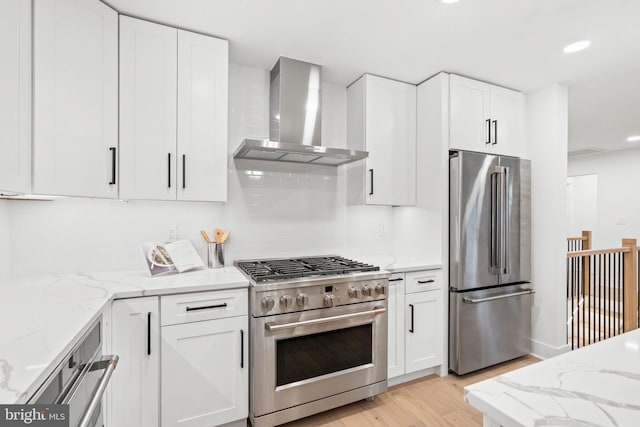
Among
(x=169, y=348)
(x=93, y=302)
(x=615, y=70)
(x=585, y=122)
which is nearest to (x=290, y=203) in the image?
(x=169, y=348)

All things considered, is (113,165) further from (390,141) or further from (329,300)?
(390,141)

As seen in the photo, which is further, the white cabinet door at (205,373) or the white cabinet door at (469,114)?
the white cabinet door at (469,114)

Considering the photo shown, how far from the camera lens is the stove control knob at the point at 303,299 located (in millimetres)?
1992

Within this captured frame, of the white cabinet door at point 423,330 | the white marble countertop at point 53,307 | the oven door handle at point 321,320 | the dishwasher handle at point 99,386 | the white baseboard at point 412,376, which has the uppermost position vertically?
the white marble countertop at point 53,307

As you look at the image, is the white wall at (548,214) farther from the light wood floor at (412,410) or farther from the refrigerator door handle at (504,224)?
the light wood floor at (412,410)

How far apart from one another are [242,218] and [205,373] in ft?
3.82

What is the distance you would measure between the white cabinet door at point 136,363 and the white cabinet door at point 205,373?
0.17 ft

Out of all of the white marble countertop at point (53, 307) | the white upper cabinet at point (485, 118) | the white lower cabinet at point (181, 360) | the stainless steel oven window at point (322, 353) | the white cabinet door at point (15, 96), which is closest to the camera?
the white marble countertop at point (53, 307)

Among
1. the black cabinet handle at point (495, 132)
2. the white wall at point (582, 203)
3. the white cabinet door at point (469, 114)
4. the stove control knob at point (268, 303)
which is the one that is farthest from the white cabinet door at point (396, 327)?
the white wall at point (582, 203)

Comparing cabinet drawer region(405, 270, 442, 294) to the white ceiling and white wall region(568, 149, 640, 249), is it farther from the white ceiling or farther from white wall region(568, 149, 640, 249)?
white wall region(568, 149, 640, 249)

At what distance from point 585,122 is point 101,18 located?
5.27 meters

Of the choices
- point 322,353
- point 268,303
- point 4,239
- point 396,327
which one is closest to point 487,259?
point 396,327

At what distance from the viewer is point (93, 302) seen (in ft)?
4.81

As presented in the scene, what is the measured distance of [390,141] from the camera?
285cm
